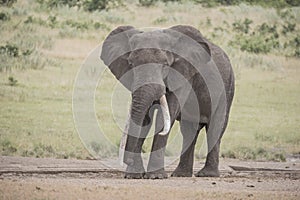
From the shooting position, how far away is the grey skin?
13.7m

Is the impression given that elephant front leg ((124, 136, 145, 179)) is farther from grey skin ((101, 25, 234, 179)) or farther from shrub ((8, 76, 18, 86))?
shrub ((8, 76, 18, 86))

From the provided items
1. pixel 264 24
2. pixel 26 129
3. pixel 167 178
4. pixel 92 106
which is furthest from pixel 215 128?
pixel 264 24

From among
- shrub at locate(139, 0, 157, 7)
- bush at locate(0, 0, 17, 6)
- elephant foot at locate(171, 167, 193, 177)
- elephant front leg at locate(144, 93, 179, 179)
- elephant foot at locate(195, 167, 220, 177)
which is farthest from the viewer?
shrub at locate(139, 0, 157, 7)

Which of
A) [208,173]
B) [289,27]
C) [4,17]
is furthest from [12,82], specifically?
[289,27]

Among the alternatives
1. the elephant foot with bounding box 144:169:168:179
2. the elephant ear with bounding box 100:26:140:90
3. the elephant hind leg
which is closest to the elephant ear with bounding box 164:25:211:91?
the elephant ear with bounding box 100:26:140:90

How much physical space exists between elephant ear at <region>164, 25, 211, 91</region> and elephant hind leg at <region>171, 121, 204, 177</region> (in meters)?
0.88

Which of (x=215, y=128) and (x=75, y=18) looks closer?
(x=215, y=128)

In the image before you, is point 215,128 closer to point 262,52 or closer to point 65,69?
point 65,69

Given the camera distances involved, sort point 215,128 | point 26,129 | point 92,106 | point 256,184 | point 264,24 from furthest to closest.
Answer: point 264,24
point 92,106
point 26,129
point 215,128
point 256,184

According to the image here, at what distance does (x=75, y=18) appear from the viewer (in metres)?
29.7

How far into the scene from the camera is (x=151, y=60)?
1380 cm

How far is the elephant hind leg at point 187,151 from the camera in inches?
601

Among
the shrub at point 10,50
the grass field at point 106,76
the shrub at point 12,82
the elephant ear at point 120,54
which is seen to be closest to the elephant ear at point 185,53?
the elephant ear at point 120,54

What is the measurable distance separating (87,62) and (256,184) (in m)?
11.7
